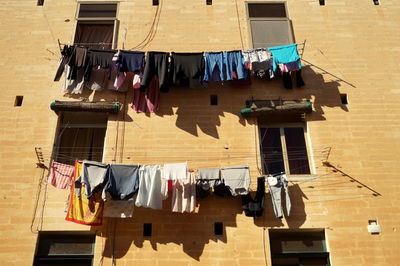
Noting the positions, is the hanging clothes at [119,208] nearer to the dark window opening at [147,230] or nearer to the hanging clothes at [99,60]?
the dark window opening at [147,230]

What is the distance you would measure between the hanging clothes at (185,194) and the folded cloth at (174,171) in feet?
A: 0.73

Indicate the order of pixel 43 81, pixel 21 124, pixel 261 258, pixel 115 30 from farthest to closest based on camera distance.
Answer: pixel 115 30, pixel 43 81, pixel 21 124, pixel 261 258

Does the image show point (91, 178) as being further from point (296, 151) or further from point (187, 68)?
point (296, 151)

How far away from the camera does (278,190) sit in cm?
984

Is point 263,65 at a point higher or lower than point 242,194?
higher

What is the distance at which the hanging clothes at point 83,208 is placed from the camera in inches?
366

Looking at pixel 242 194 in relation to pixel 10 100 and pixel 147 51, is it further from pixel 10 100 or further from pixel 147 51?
pixel 10 100

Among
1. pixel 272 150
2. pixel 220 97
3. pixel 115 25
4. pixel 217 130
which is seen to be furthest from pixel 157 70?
pixel 272 150

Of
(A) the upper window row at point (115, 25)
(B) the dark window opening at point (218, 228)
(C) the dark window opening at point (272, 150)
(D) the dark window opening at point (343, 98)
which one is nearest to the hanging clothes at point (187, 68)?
(A) the upper window row at point (115, 25)

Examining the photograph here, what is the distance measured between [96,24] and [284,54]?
6759 mm

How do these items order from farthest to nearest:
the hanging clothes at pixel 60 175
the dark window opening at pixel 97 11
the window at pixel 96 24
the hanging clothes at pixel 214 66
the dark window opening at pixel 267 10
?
the dark window opening at pixel 267 10 < the dark window opening at pixel 97 11 < the window at pixel 96 24 < the hanging clothes at pixel 214 66 < the hanging clothes at pixel 60 175

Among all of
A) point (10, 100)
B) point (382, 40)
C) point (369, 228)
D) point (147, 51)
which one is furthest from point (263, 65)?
point (10, 100)

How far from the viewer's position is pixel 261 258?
938 centimetres

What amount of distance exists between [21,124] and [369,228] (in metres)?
10.3
